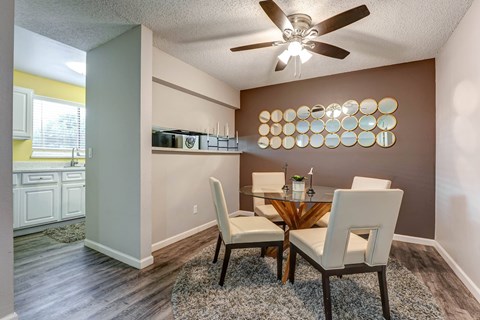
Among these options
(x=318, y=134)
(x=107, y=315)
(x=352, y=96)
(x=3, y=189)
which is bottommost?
(x=107, y=315)

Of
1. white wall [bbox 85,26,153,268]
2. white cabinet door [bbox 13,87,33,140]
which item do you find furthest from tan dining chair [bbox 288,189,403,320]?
white cabinet door [bbox 13,87,33,140]

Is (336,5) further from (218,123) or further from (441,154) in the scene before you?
(218,123)

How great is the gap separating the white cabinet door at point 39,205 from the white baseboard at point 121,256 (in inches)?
46.9

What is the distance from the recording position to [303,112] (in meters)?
3.75

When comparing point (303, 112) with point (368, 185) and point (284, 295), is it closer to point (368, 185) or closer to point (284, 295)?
point (368, 185)

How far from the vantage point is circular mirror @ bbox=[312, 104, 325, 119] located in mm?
3578

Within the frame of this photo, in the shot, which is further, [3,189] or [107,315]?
[107,315]

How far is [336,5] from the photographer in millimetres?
1893

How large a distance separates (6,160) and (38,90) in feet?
10.4

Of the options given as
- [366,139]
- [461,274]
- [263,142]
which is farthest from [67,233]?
[461,274]

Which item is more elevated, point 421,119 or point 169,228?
point 421,119

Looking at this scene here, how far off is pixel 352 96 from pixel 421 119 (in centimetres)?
90

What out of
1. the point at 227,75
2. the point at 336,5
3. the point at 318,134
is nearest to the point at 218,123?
the point at 227,75

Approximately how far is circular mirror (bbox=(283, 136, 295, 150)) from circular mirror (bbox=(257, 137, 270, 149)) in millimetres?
313
